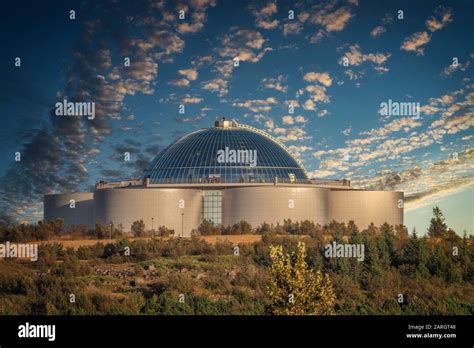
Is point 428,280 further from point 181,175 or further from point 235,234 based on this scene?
point 181,175

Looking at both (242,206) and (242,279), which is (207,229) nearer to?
(242,206)

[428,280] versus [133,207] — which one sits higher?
[133,207]

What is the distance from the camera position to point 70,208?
221ft

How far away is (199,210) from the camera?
211 feet

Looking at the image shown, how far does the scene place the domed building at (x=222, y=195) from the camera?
61500 millimetres

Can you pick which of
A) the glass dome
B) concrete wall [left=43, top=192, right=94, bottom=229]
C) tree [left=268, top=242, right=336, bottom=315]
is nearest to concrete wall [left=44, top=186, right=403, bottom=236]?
concrete wall [left=43, top=192, right=94, bottom=229]

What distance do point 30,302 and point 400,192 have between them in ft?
147

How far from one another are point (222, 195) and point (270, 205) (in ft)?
17.4

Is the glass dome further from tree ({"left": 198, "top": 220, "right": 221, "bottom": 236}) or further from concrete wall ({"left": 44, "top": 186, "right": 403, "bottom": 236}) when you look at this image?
tree ({"left": 198, "top": 220, "right": 221, "bottom": 236})

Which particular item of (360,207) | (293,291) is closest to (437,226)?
(360,207)
